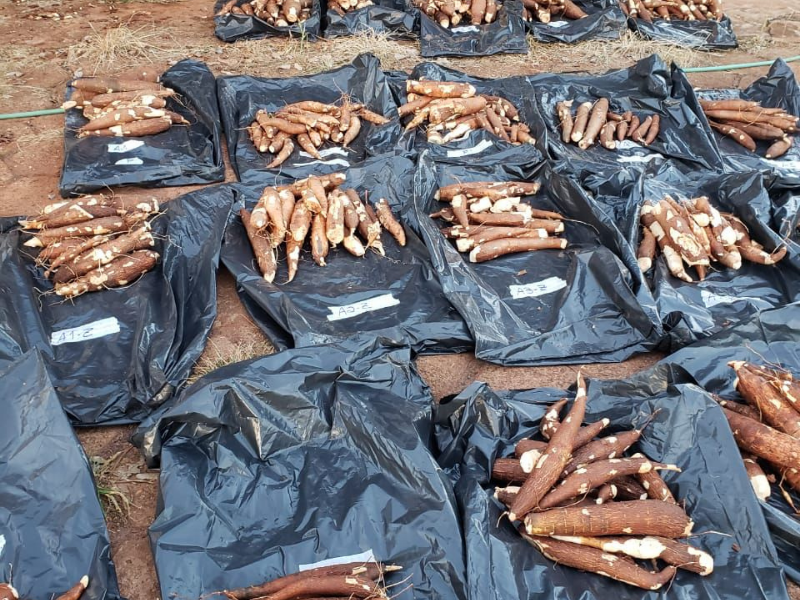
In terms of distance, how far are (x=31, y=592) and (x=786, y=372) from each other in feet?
10.7

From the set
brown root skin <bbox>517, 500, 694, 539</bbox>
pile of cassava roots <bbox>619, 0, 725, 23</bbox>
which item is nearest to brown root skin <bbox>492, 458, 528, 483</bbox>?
brown root skin <bbox>517, 500, 694, 539</bbox>

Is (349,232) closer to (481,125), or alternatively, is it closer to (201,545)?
(481,125)

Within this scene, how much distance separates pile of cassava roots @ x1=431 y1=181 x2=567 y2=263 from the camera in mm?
4176

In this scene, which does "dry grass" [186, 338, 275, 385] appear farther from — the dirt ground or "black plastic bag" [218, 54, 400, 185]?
"black plastic bag" [218, 54, 400, 185]

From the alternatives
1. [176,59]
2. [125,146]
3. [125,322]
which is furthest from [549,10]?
[125,322]

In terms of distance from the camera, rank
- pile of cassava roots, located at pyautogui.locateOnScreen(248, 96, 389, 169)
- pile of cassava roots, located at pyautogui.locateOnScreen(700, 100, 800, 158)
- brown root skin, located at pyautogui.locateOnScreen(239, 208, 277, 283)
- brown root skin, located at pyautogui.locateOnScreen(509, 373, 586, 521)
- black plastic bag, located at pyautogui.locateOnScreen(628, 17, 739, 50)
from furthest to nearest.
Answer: black plastic bag, located at pyautogui.locateOnScreen(628, 17, 739, 50) < pile of cassava roots, located at pyautogui.locateOnScreen(700, 100, 800, 158) < pile of cassava roots, located at pyautogui.locateOnScreen(248, 96, 389, 169) < brown root skin, located at pyautogui.locateOnScreen(239, 208, 277, 283) < brown root skin, located at pyautogui.locateOnScreen(509, 373, 586, 521)

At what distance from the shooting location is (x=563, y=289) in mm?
3930

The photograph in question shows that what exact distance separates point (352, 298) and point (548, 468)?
5.34ft

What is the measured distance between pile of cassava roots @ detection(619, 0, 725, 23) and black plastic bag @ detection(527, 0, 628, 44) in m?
0.29

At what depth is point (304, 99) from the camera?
18.5 ft

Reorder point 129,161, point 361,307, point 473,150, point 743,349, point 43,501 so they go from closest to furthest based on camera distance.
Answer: point 43,501 → point 743,349 → point 361,307 → point 129,161 → point 473,150

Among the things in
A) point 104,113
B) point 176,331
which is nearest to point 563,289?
point 176,331

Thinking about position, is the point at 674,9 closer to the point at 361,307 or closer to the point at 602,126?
the point at 602,126

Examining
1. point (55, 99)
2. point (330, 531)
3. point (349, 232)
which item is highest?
point (55, 99)
